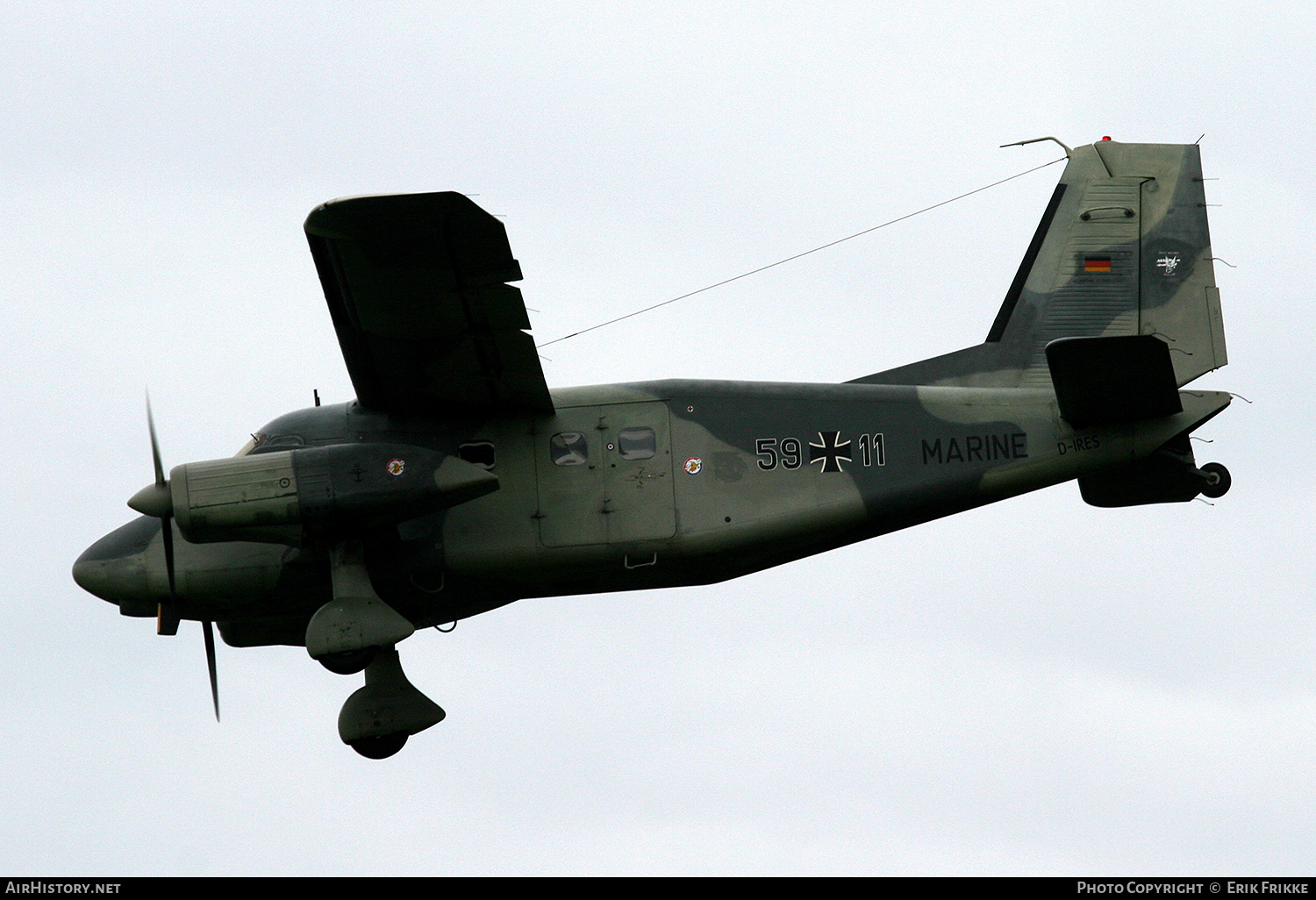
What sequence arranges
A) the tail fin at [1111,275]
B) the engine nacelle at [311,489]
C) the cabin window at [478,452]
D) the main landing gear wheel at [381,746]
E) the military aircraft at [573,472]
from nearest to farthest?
1. the engine nacelle at [311,489]
2. the military aircraft at [573,472]
3. the cabin window at [478,452]
4. the main landing gear wheel at [381,746]
5. the tail fin at [1111,275]

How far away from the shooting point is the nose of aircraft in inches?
867

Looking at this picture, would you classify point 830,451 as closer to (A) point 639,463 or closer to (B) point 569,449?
(A) point 639,463

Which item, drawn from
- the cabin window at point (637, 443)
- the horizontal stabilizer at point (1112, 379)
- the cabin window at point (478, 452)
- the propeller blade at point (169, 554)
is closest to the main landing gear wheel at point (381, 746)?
the propeller blade at point (169, 554)

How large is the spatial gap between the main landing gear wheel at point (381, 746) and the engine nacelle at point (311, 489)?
387cm

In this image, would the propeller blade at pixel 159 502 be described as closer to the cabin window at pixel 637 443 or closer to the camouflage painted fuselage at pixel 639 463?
the camouflage painted fuselage at pixel 639 463

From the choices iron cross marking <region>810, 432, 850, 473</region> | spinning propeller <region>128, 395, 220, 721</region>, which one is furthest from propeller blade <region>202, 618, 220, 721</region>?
iron cross marking <region>810, 432, 850, 473</region>

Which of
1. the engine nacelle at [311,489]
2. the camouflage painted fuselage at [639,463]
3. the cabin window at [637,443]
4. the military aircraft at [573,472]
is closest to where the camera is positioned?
the engine nacelle at [311,489]

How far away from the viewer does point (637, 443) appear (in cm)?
2166

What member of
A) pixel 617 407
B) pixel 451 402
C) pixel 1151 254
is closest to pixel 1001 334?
pixel 1151 254

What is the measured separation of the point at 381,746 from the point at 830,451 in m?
7.16

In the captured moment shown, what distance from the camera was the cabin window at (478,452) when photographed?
71.4 feet

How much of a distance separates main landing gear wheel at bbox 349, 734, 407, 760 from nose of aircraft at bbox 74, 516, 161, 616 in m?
3.25

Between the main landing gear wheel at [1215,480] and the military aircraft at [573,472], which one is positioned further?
the main landing gear wheel at [1215,480]

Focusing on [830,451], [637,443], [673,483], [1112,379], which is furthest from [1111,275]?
[637,443]
